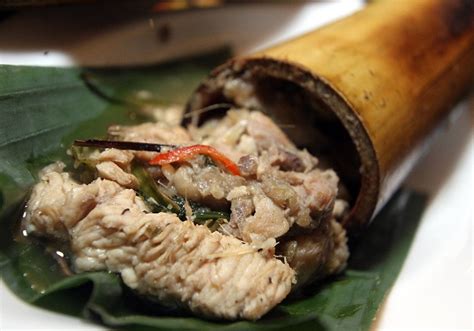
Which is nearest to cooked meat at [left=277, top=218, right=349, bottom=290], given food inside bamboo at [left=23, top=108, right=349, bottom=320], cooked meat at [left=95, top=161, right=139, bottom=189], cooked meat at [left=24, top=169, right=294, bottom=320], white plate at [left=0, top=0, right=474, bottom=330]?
food inside bamboo at [left=23, top=108, right=349, bottom=320]

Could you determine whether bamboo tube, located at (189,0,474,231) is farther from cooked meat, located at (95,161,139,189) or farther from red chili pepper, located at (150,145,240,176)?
cooked meat, located at (95,161,139,189)

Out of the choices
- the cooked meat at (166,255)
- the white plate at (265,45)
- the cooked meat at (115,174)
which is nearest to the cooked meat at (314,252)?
the cooked meat at (166,255)

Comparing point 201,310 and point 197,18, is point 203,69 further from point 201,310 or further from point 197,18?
point 201,310

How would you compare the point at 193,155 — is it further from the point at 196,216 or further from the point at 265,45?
the point at 265,45

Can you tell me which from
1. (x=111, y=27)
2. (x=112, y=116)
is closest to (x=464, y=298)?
(x=112, y=116)

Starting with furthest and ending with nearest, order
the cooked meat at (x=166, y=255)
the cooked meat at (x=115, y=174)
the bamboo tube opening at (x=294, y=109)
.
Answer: the bamboo tube opening at (x=294, y=109) < the cooked meat at (x=115, y=174) < the cooked meat at (x=166, y=255)

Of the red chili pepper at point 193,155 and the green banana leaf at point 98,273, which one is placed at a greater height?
the red chili pepper at point 193,155

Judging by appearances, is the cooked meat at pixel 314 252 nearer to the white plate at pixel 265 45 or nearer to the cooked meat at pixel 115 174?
the white plate at pixel 265 45
